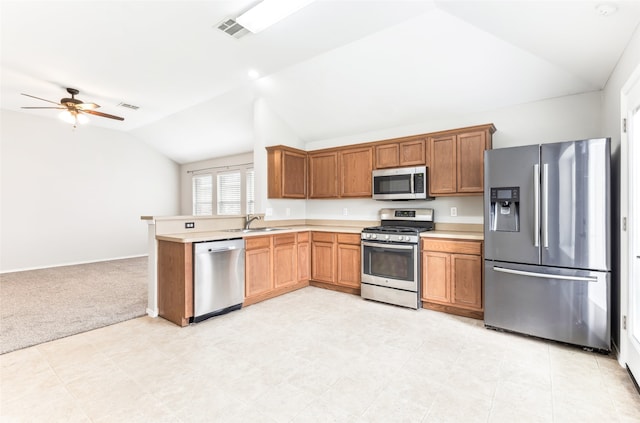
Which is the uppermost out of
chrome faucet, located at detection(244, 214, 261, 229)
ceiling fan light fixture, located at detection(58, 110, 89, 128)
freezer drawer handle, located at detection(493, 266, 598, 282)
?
ceiling fan light fixture, located at detection(58, 110, 89, 128)

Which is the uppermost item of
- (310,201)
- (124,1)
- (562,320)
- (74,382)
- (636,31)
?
(124,1)

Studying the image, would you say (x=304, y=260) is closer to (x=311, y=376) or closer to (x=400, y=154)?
(x=400, y=154)

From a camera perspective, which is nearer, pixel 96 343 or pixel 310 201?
pixel 96 343

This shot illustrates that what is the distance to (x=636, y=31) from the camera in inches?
85.2

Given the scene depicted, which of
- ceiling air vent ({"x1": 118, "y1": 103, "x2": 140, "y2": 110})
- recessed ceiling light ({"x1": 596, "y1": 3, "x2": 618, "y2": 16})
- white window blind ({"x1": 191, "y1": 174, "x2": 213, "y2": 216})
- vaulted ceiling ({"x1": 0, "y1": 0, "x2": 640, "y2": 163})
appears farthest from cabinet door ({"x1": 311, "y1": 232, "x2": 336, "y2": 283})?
white window blind ({"x1": 191, "y1": 174, "x2": 213, "y2": 216})

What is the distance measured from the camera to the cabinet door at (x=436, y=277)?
354 cm

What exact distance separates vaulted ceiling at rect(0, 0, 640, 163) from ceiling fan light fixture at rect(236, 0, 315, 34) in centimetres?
9

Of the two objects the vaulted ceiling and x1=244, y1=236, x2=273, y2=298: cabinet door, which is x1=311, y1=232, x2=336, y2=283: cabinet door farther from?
the vaulted ceiling

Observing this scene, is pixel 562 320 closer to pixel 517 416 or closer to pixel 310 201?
pixel 517 416

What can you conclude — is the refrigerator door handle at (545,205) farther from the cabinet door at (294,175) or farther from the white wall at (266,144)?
the white wall at (266,144)

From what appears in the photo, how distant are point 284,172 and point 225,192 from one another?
12.7 ft

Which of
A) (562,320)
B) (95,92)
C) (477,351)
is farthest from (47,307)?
(562,320)

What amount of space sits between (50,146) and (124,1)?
17.2ft

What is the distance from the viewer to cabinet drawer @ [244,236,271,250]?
384cm
